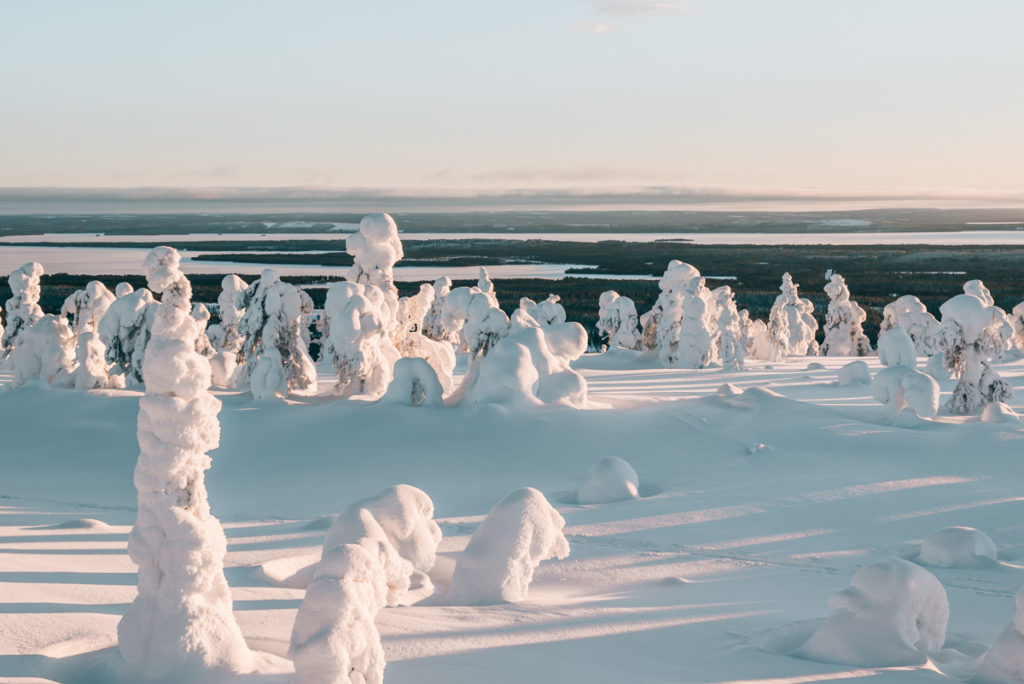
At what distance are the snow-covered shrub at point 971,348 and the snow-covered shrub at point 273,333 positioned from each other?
11.5m

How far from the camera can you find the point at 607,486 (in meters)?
13.5

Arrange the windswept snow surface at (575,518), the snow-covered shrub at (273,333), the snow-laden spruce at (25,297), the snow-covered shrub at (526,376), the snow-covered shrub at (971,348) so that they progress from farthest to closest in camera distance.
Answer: the snow-laden spruce at (25,297) < the snow-covered shrub at (273,333) < the snow-covered shrub at (971,348) < the snow-covered shrub at (526,376) < the windswept snow surface at (575,518)

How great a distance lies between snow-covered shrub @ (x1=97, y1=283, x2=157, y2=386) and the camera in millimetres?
19938

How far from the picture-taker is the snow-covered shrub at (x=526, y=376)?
17.1 metres

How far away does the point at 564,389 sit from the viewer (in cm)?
1744

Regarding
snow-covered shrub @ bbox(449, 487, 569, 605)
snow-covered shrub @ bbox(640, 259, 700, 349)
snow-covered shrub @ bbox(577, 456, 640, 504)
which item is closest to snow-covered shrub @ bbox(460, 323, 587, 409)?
snow-covered shrub @ bbox(577, 456, 640, 504)

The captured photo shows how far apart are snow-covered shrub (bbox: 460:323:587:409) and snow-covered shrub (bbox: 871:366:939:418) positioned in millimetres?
4983

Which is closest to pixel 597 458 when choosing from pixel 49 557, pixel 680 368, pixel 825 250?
pixel 49 557

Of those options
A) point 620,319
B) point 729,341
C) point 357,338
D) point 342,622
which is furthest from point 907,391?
point 620,319

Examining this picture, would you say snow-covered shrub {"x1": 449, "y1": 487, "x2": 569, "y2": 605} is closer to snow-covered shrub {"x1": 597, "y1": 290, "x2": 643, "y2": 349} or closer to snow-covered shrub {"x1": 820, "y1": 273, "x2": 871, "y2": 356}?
snow-covered shrub {"x1": 597, "y1": 290, "x2": 643, "y2": 349}

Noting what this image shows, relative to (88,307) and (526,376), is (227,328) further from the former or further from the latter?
(526,376)

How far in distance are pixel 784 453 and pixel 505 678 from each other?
373 inches

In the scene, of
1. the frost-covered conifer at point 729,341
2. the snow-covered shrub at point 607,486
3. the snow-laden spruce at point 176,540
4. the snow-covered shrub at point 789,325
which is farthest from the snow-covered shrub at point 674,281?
the snow-laden spruce at point 176,540

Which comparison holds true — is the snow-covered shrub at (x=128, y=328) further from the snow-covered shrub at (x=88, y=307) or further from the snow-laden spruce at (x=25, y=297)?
the snow-laden spruce at (x=25, y=297)
